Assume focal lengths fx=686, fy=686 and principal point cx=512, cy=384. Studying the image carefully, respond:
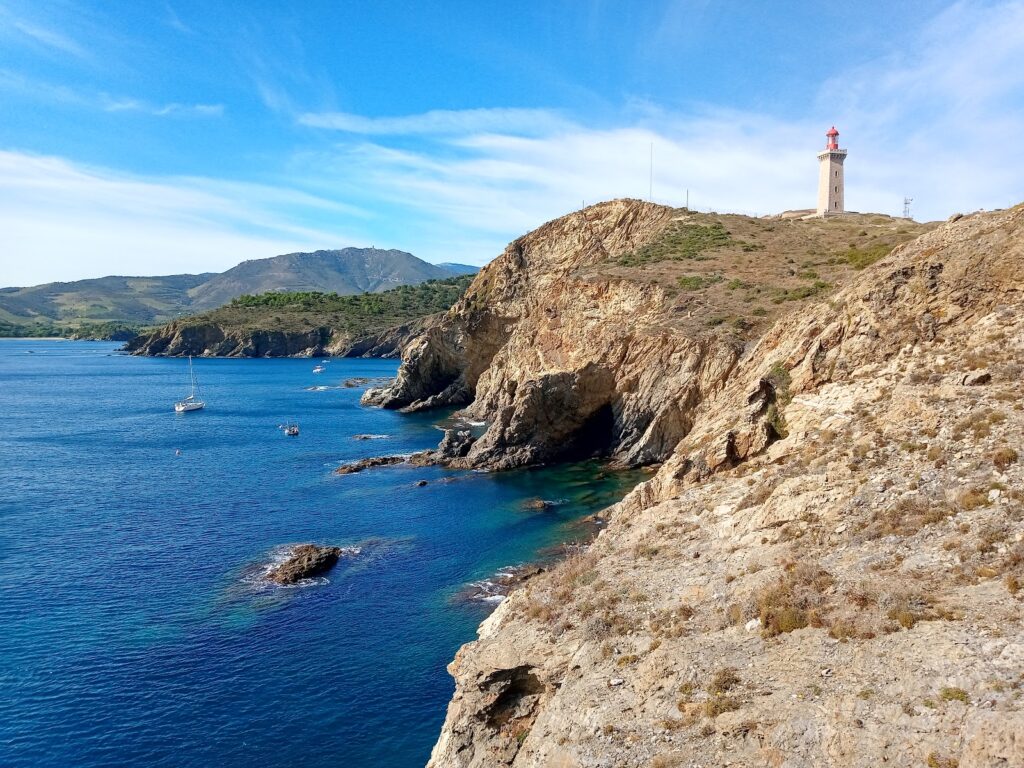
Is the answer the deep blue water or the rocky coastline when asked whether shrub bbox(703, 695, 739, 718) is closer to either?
the deep blue water

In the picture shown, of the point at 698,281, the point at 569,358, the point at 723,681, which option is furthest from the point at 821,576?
the point at 698,281

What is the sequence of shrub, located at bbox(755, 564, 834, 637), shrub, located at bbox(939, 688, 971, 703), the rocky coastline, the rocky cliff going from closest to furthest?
shrub, located at bbox(939, 688, 971, 703) → the rocky cliff → shrub, located at bbox(755, 564, 834, 637) → the rocky coastline

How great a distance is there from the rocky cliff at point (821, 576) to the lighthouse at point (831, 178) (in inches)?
1641

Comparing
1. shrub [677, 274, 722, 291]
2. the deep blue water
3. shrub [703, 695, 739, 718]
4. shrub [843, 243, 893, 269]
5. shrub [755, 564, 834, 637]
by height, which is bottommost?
the deep blue water

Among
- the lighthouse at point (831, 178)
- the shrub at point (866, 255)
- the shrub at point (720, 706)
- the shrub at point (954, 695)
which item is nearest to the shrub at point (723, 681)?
the shrub at point (720, 706)

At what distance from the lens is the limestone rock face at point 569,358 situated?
56.3m

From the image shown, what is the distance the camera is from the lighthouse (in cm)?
7231

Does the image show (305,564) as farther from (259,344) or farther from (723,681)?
(259,344)

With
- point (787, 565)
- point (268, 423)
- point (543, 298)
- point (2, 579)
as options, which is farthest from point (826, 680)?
point (268, 423)

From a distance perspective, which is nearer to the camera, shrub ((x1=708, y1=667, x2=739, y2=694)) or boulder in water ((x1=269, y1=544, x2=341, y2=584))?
shrub ((x1=708, y1=667, x2=739, y2=694))

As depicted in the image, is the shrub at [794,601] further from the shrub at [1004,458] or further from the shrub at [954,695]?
the shrub at [1004,458]

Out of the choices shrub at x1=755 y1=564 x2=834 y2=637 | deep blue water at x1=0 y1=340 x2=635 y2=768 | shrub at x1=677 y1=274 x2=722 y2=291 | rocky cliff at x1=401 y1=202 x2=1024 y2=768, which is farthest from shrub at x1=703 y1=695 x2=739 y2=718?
shrub at x1=677 y1=274 x2=722 y2=291

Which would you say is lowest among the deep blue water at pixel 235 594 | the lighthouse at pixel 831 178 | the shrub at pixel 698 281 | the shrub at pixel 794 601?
the deep blue water at pixel 235 594

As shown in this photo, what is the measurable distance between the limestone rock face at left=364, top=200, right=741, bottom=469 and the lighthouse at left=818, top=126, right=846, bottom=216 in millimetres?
18739
